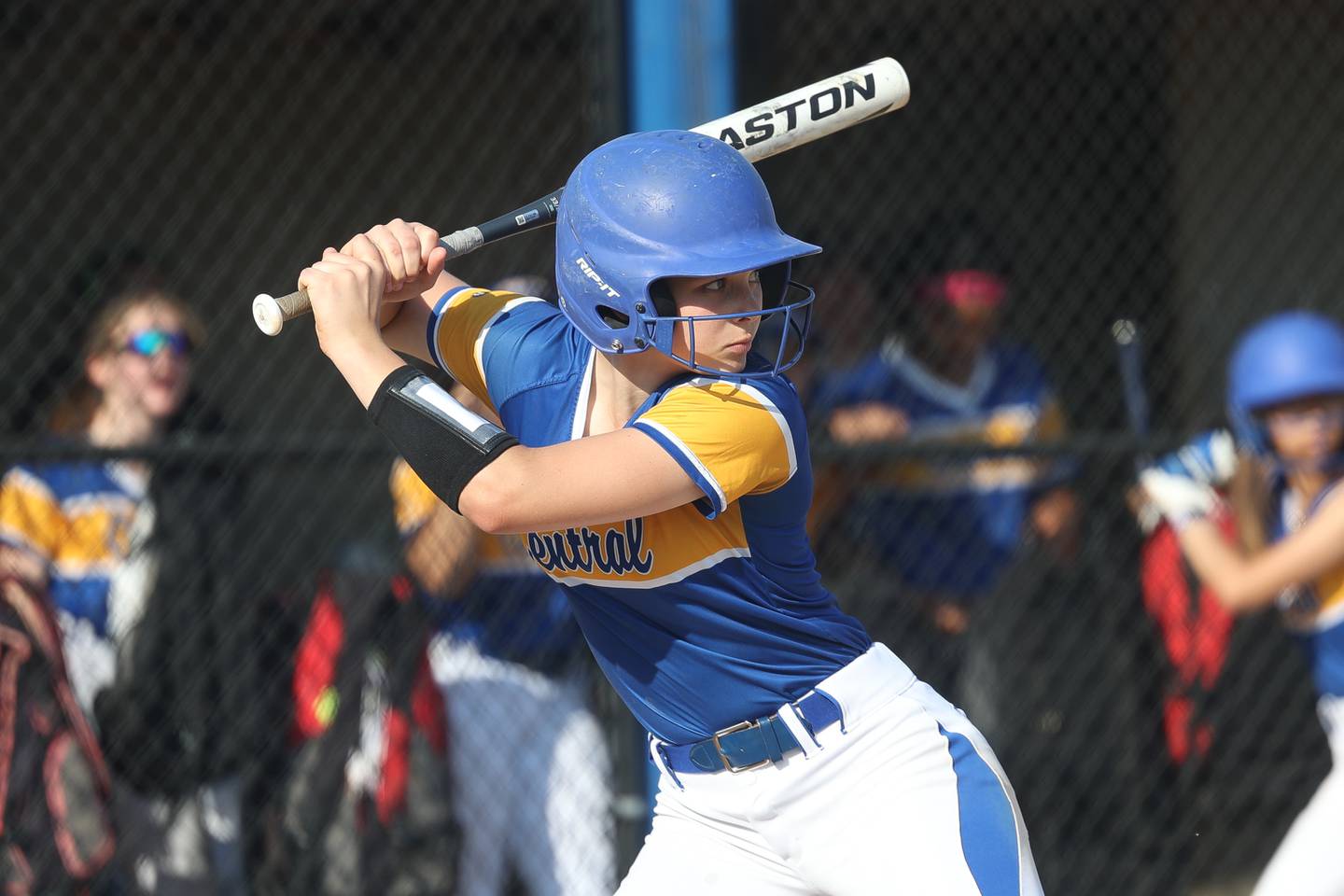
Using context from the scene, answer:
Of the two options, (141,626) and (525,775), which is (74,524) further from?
(525,775)

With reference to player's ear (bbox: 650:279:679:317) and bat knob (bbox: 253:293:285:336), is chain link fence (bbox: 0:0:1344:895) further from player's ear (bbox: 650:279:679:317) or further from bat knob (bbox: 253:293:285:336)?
player's ear (bbox: 650:279:679:317)

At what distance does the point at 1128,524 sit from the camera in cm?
443

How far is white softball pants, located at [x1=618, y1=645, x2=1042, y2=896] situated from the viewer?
2.17 meters

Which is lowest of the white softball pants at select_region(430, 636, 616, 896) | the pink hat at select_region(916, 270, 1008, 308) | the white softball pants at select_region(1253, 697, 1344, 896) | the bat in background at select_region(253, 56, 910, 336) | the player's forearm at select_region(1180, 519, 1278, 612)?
the white softball pants at select_region(430, 636, 616, 896)

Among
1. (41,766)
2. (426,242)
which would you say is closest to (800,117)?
(426,242)

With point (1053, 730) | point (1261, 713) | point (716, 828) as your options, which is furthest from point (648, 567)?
point (1261, 713)

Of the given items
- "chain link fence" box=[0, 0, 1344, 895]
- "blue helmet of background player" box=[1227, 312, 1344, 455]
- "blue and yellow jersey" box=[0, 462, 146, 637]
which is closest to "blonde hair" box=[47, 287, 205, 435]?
"chain link fence" box=[0, 0, 1344, 895]

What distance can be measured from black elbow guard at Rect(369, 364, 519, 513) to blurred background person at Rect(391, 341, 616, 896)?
1.86 metres

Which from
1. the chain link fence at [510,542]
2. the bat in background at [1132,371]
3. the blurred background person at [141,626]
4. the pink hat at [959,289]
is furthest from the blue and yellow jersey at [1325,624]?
the blurred background person at [141,626]

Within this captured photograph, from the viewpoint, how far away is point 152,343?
12.3 ft

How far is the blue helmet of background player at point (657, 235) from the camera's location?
2119mm

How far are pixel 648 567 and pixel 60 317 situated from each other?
2582 mm

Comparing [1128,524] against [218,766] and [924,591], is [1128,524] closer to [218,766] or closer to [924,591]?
[924,591]

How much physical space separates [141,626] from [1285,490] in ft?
9.18
